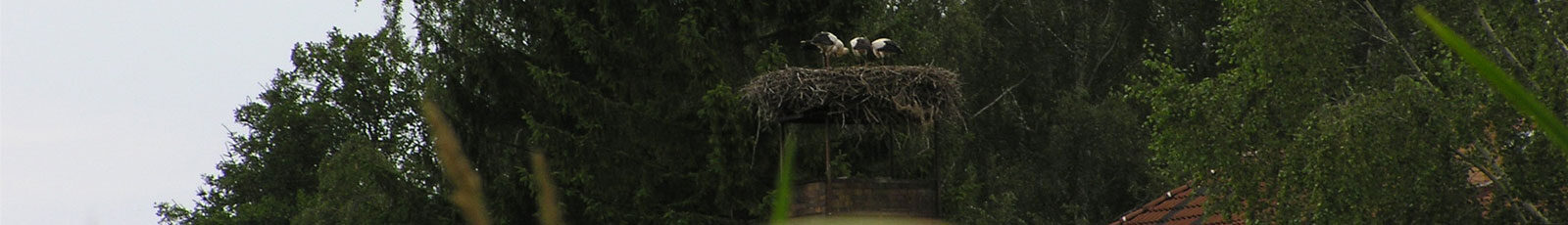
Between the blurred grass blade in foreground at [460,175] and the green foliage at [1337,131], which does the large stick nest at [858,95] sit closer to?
the green foliage at [1337,131]

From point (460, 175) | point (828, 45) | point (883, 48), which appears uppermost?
point (883, 48)

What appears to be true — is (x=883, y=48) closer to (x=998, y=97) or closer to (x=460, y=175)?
(x=998, y=97)

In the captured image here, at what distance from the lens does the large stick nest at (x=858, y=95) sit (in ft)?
48.4

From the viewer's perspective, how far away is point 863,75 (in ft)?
48.8

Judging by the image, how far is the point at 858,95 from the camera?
1484cm

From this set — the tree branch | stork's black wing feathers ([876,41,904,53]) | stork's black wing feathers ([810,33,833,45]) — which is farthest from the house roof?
the tree branch

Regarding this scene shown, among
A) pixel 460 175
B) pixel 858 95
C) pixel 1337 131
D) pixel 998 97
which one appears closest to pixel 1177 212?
pixel 1337 131

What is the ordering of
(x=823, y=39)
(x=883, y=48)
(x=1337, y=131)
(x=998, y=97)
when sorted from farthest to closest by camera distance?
(x=998, y=97), (x=883, y=48), (x=823, y=39), (x=1337, y=131)

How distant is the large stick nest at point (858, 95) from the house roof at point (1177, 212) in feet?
9.25

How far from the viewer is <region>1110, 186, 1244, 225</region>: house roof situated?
18.0 metres

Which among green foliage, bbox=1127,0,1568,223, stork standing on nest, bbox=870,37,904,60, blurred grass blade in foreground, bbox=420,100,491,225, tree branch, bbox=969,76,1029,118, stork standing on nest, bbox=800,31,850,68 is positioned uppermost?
tree branch, bbox=969,76,1029,118

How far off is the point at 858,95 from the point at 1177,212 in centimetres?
517

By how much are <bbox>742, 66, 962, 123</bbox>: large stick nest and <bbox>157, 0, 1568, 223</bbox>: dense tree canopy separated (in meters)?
0.30

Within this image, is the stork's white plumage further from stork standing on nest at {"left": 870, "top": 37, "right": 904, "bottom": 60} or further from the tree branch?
the tree branch
